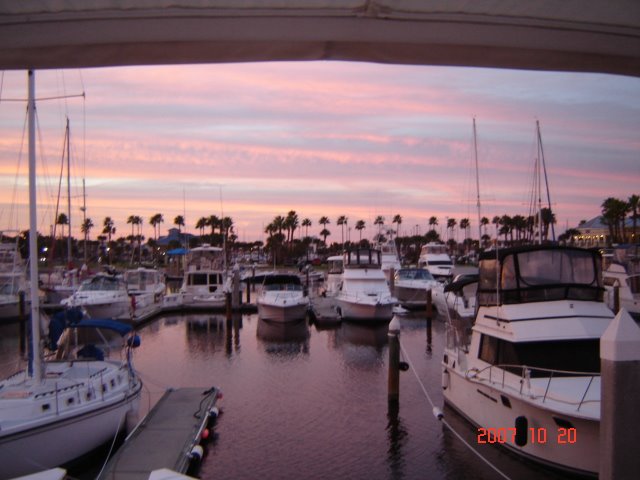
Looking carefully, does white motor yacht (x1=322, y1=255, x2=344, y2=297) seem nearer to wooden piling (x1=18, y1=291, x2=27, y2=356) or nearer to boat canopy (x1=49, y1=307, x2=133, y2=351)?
wooden piling (x1=18, y1=291, x2=27, y2=356)

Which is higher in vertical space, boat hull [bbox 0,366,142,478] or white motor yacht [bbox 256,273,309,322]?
white motor yacht [bbox 256,273,309,322]

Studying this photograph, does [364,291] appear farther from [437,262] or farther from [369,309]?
[437,262]

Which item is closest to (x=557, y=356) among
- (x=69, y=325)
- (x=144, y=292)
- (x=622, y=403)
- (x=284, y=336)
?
(x=622, y=403)

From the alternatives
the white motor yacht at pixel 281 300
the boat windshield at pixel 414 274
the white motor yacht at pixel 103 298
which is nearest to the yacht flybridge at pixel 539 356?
the white motor yacht at pixel 281 300

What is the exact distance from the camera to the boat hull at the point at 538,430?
35.1ft

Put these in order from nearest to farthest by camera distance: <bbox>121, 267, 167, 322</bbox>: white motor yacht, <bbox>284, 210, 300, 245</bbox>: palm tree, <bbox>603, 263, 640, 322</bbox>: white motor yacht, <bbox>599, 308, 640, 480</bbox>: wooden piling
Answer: <bbox>599, 308, 640, 480</bbox>: wooden piling
<bbox>603, 263, 640, 322</bbox>: white motor yacht
<bbox>121, 267, 167, 322</bbox>: white motor yacht
<bbox>284, 210, 300, 245</bbox>: palm tree

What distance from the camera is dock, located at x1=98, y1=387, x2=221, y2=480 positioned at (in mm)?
11766

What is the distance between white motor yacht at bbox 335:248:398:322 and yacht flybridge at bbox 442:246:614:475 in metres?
18.4

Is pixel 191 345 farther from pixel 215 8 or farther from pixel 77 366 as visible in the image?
pixel 215 8

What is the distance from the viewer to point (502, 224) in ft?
378

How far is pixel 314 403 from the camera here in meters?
18.7

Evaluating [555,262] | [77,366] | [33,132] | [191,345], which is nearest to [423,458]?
[555,262]

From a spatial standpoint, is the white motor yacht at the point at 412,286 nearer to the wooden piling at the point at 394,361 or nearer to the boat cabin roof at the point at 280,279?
the boat cabin roof at the point at 280,279

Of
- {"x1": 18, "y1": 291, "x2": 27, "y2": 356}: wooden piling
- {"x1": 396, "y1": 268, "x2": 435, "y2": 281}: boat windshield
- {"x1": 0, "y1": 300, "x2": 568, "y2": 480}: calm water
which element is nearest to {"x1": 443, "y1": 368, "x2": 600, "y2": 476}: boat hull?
{"x1": 0, "y1": 300, "x2": 568, "y2": 480}: calm water
